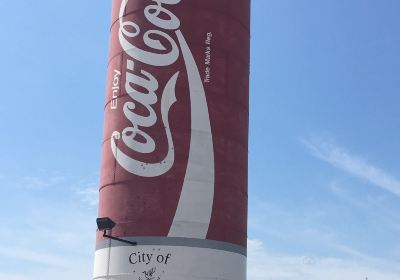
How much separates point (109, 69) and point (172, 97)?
339cm

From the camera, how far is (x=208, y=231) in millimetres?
22672

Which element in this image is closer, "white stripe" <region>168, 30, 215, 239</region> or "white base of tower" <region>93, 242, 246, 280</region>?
"white base of tower" <region>93, 242, 246, 280</region>

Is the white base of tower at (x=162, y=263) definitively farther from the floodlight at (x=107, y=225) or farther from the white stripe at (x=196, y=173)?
the white stripe at (x=196, y=173)

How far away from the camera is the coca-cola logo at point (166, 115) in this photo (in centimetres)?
2280

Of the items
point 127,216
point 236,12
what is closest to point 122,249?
point 127,216

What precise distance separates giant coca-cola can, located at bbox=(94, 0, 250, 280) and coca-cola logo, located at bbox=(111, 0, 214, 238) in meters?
0.04

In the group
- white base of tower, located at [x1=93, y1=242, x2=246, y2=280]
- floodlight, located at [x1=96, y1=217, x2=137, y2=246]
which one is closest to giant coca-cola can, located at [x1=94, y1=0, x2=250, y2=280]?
white base of tower, located at [x1=93, y1=242, x2=246, y2=280]

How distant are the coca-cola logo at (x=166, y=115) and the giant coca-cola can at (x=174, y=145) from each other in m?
0.04

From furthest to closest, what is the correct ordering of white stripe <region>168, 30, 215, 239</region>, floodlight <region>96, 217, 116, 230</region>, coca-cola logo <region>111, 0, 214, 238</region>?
1. coca-cola logo <region>111, 0, 214, 238</region>
2. white stripe <region>168, 30, 215, 239</region>
3. floodlight <region>96, 217, 116, 230</region>

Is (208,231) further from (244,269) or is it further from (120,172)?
(120,172)

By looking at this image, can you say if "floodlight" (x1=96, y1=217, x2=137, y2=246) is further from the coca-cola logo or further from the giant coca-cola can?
the coca-cola logo

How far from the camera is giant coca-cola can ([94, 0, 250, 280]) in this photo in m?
22.3

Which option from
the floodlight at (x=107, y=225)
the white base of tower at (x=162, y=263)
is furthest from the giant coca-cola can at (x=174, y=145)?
the floodlight at (x=107, y=225)

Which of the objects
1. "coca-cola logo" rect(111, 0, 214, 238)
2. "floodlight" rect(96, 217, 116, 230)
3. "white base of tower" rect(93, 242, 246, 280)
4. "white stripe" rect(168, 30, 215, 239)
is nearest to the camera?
"white base of tower" rect(93, 242, 246, 280)
